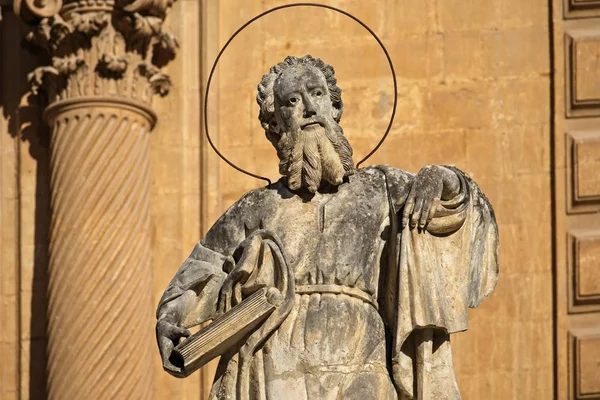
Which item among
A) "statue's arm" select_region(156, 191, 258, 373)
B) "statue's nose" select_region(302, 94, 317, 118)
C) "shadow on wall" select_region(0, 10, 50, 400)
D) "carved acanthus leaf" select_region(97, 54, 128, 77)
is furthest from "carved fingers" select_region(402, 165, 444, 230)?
"shadow on wall" select_region(0, 10, 50, 400)

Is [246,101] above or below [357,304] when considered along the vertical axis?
above

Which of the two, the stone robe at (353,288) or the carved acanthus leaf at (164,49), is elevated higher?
the carved acanthus leaf at (164,49)

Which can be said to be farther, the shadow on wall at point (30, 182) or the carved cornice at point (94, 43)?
the shadow on wall at point (30, 182)

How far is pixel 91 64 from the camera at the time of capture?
18.0 metres

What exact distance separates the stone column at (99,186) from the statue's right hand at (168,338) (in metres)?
4.57

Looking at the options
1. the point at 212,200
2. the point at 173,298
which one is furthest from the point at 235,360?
the point at 212,200

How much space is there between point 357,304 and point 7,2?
621 centimetres

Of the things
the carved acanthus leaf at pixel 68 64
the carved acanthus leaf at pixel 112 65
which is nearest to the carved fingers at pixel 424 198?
the carved acanthus leaf at pixel 112 65

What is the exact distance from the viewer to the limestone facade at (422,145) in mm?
17750

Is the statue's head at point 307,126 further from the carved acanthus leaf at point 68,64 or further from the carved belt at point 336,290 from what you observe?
the carved acanthus leaf at point 68,64

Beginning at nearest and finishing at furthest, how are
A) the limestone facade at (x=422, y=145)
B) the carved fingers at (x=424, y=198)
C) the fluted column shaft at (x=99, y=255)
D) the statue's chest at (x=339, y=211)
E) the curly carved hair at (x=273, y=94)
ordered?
the carved fingers at (x=424, y=198), the statue's chest at (x=339, y=211), the curly carved hair at (x=273, y=94), the fluted column shaft at (x=99, y=255), the limestone facade at (x=422, y=145)

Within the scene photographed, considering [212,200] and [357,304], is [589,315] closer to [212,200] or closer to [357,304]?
[212,200]

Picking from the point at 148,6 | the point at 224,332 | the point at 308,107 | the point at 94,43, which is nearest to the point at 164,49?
the point at 148,6

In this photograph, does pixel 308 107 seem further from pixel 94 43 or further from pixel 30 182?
pixel 30 182
